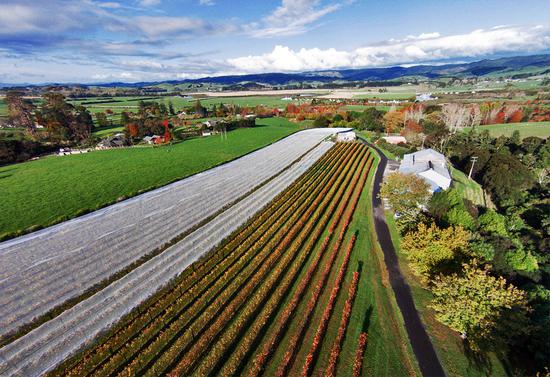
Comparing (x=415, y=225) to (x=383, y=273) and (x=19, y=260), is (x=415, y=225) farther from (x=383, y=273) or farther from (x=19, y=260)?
(x=19, y=260)

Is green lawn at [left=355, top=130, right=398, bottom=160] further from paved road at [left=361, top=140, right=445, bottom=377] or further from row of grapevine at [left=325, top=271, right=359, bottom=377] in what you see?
row of grapevine at [left=325, top=271, right=359, bottom=377]

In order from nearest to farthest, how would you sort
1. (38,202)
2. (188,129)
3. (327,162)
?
(38,202), (327,162), (188,129)

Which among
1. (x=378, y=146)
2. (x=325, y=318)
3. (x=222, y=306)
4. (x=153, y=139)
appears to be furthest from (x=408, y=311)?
(x=153, y=139)

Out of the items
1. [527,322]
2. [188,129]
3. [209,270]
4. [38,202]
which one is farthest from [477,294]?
[188,129]

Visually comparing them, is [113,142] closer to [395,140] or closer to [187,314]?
[187,314]

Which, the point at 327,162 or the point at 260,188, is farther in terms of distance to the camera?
the point at 327,162
